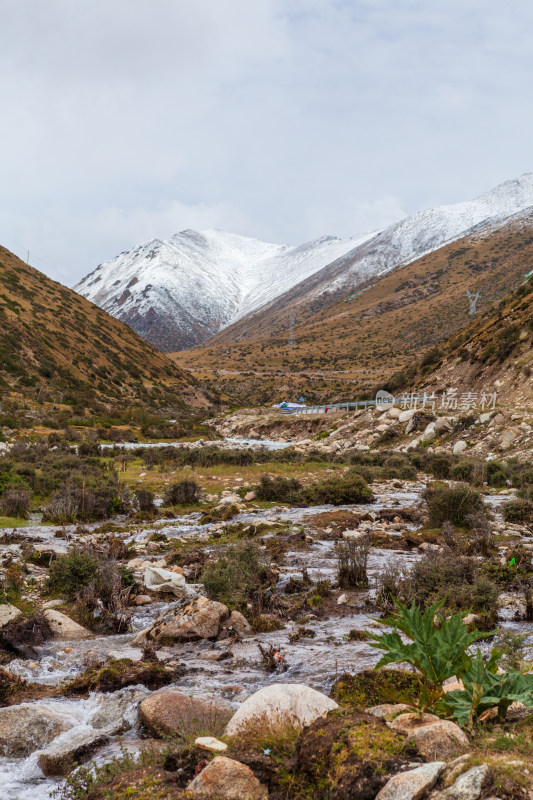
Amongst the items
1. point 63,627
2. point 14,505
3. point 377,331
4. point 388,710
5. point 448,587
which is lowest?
point 448,587

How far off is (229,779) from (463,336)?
4308cm

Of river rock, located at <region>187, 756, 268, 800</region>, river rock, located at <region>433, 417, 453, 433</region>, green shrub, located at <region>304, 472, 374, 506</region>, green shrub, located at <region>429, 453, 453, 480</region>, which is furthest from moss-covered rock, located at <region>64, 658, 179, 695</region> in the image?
river rock, located at <region>433, 417, 453, 433</region>

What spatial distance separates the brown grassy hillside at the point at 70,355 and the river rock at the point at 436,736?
39766 mm

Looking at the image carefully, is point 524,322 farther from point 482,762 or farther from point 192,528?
point 482,762

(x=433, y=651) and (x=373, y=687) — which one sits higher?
(x=433, y=651)

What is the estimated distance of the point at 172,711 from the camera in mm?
4508

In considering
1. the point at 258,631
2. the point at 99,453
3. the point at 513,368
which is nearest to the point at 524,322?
Result: the point at 513,368

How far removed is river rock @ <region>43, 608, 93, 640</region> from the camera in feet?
22.8

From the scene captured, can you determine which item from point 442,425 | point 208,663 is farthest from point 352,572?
point 442,425

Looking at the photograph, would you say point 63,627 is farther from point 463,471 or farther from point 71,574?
point 463,471

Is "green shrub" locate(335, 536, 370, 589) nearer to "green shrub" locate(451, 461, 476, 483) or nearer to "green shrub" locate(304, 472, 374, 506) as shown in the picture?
"green shrub" locate(304, 472, 374, 506)

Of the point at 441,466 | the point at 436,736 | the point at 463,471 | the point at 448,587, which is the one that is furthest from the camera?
the point at 441,466

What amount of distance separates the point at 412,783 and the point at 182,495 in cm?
1536

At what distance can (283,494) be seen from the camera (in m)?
17.8
